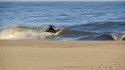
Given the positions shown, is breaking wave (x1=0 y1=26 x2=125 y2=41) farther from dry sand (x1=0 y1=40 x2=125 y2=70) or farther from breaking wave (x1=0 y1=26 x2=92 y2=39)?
dry sand (x1=0 y1=40 x2=125 y2=70)

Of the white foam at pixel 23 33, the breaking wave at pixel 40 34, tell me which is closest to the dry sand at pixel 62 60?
the breaking wave at pixel 40 34

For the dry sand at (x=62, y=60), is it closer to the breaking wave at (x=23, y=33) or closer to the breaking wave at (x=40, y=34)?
the breaking wave at (x=40, y=34)

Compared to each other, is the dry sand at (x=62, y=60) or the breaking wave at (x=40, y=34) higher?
the dry sand at (x=62, y=60)

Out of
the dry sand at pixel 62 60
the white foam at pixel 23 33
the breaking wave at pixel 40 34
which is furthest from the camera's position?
the white foam at pixel 23 33

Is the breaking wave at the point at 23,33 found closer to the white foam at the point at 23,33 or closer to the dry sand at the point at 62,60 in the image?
the white foam at the point at 23,33

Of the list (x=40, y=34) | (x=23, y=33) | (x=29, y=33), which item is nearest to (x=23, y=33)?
(x=23, y=33)

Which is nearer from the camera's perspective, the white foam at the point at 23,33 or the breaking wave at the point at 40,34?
the breaking wave at the point at 40,34

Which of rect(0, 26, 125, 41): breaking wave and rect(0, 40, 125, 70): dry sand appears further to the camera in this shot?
Answer: rect(0, 26, 125, 41): breaking wave

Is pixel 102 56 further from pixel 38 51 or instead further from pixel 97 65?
pixel 38 51

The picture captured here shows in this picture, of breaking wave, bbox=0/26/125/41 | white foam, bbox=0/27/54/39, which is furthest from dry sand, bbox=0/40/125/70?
white foam, bbox=0/27/54/39

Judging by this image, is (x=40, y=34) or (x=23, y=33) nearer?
(x=40, y=34)

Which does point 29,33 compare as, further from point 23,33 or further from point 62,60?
point 62,60

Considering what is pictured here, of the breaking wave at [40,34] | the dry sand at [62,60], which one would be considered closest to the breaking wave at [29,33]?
the breaking wave at [40,34]

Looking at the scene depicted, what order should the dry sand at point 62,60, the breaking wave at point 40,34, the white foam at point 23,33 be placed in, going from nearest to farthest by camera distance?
1. the dry sand at point 62,60
2. the breaking wave at point 40,34
3. the white foam at point 23,33
